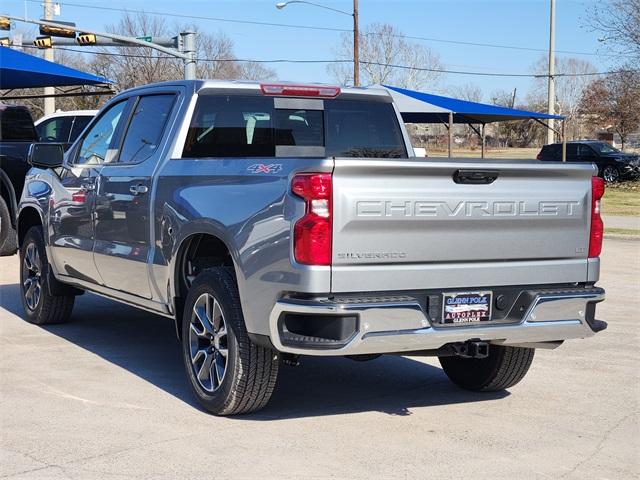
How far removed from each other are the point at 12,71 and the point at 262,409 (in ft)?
42.7

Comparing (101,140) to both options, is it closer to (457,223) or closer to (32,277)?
(32,277)

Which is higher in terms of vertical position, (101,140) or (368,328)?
(101,140)

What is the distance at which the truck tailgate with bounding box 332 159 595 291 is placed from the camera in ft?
16.4

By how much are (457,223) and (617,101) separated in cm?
4346

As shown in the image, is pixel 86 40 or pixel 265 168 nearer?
pixel 265 168

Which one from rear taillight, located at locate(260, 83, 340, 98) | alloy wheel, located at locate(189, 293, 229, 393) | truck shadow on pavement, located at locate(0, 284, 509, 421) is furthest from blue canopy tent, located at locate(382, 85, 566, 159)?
alloy wheel, located at locate(189, 293, 229, 393)

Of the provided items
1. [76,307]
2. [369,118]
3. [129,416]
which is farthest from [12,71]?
[129,416]

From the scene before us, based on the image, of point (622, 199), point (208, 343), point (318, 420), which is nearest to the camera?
point (318, 420)

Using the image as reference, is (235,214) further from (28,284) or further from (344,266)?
(28,284)

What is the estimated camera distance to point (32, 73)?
1745 cm

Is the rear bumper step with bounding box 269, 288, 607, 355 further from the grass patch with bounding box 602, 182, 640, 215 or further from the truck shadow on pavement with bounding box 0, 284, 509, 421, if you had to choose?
the grass patch with bounding box 602, 182, 640, 215

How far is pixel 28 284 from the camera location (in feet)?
29.0

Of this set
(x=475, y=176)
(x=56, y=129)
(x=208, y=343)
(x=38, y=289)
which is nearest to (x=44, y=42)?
(x=56, y=129)

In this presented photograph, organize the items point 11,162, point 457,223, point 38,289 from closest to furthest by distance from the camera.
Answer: point 457,223 < point 38,289 < point 11,162
